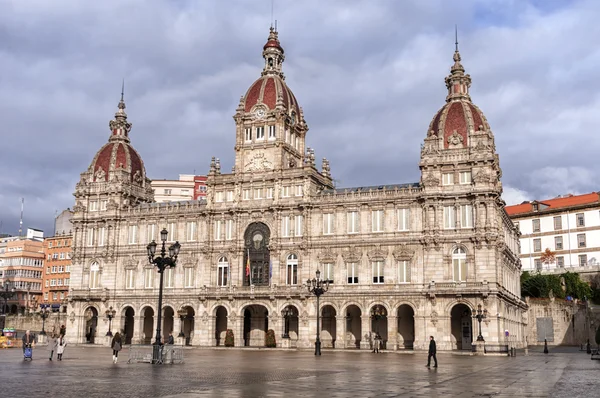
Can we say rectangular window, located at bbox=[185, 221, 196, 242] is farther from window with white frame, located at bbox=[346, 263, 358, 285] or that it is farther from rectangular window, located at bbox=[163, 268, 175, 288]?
window with white frame, located at bbox=[346, 263, 358, 285]

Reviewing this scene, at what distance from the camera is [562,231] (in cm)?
10969

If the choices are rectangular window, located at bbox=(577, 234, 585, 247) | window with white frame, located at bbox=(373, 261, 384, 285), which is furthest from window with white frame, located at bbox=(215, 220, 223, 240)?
rectangular window, located at bbox=(577, 234, 585, 247)

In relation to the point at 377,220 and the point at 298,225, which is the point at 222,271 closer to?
the point at 298,225

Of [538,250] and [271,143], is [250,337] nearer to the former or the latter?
[271,143]

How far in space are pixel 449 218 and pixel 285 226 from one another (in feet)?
59.4

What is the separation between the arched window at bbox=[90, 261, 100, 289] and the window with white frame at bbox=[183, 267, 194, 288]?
40.8 ft

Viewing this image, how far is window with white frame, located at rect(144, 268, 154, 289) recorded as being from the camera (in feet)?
269

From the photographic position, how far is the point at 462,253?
6819cm

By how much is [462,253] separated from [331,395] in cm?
4879

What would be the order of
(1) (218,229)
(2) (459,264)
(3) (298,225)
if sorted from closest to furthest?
(2) (459,264) < (3) (298,225) < (1) (218,229)

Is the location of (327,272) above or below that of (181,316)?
above

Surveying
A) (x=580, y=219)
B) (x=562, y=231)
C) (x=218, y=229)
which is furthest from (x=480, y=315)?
(x=562, y=231)

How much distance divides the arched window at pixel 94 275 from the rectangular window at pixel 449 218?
43.3 metres

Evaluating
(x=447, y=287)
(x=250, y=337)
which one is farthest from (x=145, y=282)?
(x=447, y=287)
